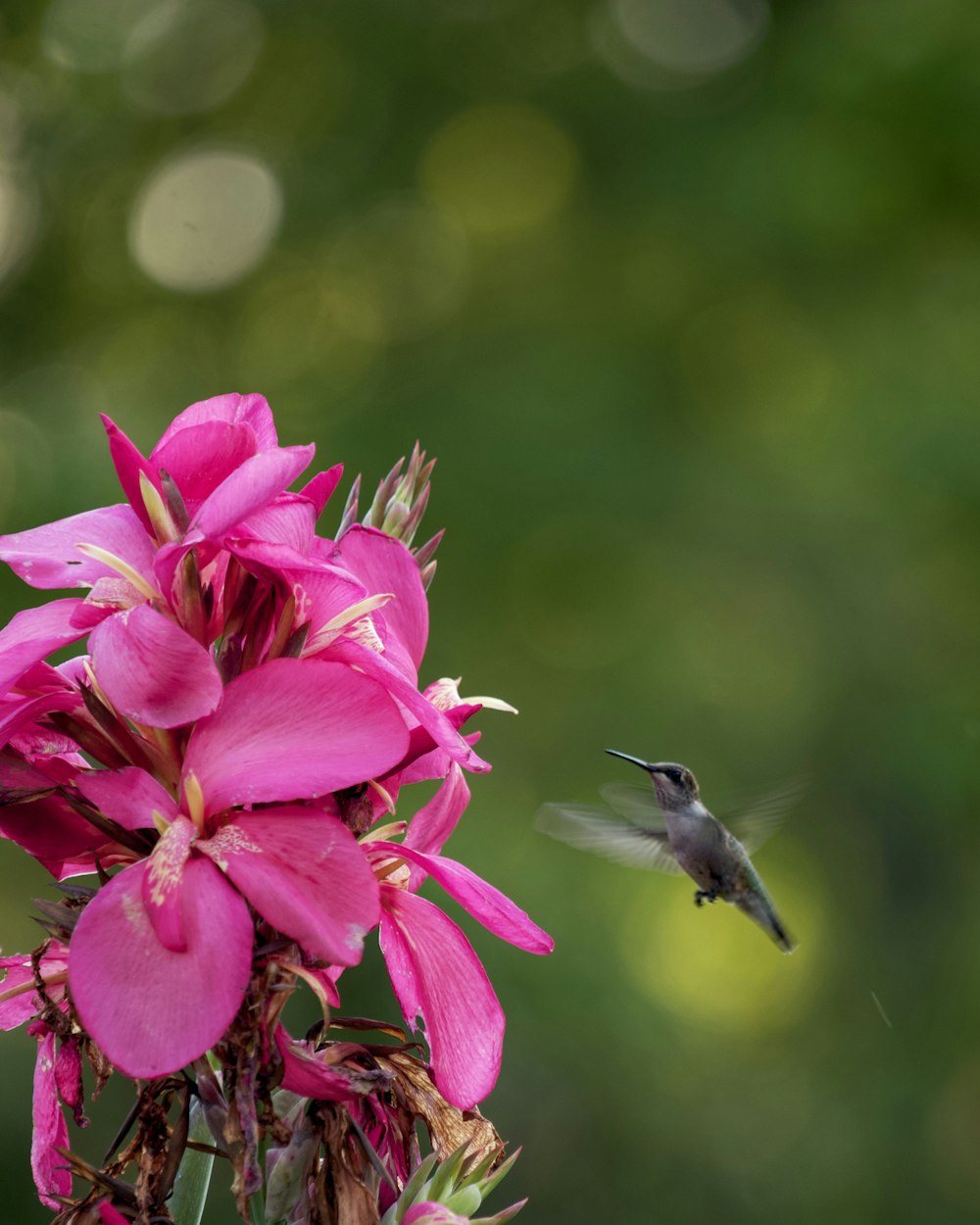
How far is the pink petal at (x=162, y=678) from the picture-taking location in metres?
0.76

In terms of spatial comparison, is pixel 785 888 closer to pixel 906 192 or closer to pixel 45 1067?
pixel 906 192

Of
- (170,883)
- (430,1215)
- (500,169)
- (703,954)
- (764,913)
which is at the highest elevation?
(500,169)

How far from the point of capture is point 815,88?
14.1ft

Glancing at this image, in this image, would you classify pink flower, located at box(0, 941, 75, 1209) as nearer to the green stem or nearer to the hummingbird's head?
the green stem

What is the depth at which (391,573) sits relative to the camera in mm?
935

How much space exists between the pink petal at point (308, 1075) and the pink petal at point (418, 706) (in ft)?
0.61

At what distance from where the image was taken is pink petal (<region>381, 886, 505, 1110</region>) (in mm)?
864

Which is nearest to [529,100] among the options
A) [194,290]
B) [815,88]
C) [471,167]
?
[471,167]

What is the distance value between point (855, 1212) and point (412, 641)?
363 centimetres

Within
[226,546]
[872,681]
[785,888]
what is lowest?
[785,888]

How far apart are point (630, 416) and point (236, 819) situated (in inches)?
141

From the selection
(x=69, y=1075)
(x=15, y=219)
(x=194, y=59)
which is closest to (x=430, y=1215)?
(x=69, y=1075)

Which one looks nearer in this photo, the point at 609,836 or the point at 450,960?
the point at 450,960

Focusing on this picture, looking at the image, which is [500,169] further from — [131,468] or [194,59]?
[131,468]
